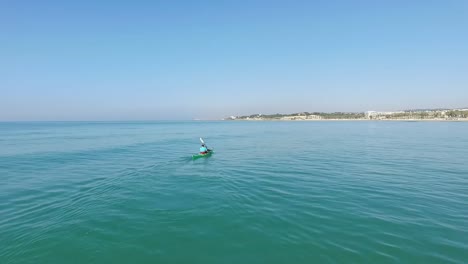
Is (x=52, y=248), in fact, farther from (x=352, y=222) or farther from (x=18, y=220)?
(x=352, y=222)

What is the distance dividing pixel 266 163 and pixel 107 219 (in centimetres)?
1992

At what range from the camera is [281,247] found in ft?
34.8

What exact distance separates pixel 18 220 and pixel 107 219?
549 centimetres

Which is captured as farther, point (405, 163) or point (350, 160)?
point (350, 160)

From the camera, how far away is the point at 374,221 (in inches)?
500

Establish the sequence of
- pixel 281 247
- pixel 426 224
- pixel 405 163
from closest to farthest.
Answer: pixel 281 247 < pixel 426 224 < pixel 405 163

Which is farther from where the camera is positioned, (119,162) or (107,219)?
(119,162)

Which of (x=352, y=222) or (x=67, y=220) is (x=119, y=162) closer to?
(x=67, y=220)

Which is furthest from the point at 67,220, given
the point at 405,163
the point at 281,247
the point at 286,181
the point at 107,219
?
the point at 405,163

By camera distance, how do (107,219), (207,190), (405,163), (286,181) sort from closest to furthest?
(107,219) < (207,190) < (286,181) < (405,163)

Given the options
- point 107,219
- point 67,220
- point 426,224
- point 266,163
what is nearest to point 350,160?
point 266,163

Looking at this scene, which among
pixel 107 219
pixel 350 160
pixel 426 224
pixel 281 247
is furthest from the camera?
pixel 350 160

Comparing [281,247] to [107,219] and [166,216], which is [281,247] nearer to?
[166,216]

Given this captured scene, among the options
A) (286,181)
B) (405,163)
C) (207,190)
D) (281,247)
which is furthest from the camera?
(405,163)
